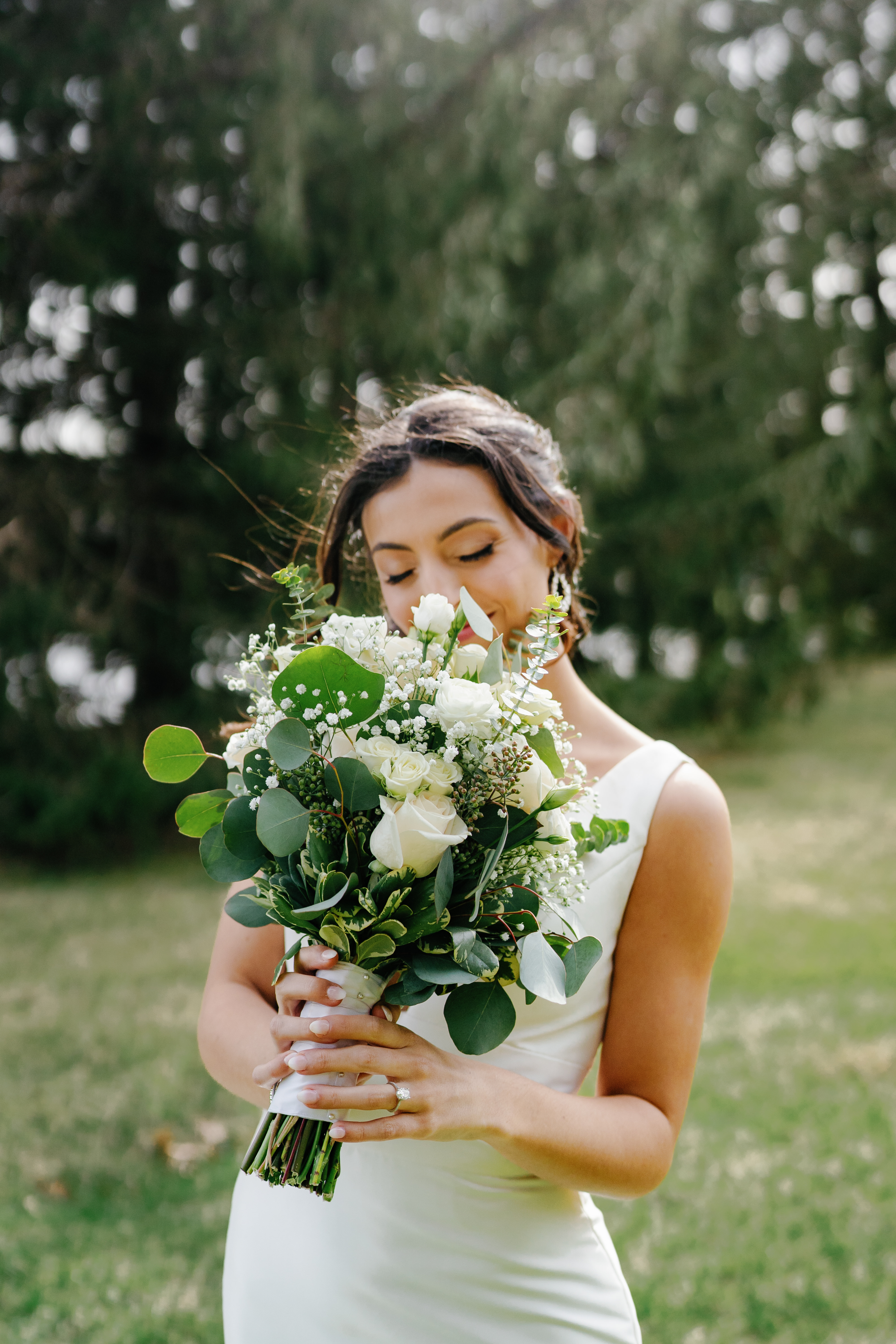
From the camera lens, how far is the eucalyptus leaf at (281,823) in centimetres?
134

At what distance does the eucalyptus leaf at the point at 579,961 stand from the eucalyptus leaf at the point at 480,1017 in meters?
0.09

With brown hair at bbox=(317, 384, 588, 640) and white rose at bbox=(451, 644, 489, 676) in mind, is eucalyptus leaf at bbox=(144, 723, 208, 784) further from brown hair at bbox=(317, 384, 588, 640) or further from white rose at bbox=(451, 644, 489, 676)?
brown hair at bbox=(317, 384, 588, 640)

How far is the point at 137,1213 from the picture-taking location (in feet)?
13.3

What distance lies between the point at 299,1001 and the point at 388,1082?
158 mm

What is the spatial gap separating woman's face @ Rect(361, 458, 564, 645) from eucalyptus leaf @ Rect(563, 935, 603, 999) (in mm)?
616

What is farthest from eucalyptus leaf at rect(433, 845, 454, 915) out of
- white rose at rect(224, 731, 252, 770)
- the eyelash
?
the eyelash

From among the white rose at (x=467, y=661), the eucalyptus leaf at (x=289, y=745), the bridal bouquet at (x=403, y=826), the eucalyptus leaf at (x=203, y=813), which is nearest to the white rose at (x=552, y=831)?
the bridal bouquet at (x=403, y=826)

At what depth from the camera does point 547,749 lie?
1428 mm

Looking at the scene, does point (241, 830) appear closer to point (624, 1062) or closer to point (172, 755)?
point (172, 755)

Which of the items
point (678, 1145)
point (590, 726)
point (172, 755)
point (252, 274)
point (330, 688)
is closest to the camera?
point (330, 688)

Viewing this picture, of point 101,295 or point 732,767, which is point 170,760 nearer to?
point 101,295

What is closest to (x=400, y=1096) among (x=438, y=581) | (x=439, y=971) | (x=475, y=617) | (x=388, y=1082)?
(x=388, y=1082)

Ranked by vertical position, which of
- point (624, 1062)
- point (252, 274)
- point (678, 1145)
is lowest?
point (678, 1145)

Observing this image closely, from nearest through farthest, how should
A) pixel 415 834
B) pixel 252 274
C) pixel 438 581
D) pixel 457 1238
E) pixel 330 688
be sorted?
1. pixel 415 834
2. pixel 330 688
3. pixel 457 1238
4. pixel 438 581
5. pixel 252 274
